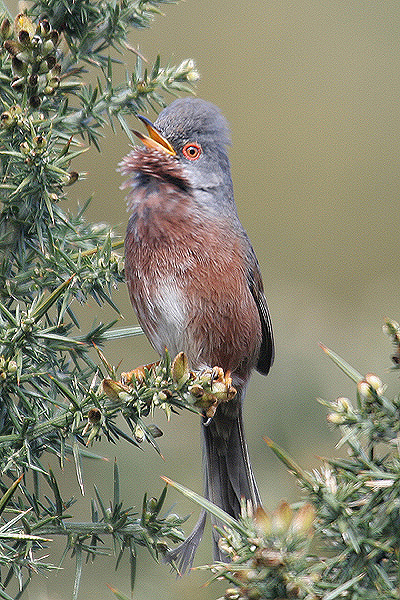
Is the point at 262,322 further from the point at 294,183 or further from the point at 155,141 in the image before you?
the point at 294,183

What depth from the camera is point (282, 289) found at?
4.05 meters

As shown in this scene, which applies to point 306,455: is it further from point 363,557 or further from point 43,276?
point 363,557

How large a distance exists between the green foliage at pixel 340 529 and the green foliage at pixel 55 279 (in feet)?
1.62

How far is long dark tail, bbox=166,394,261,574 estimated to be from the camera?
126 inches

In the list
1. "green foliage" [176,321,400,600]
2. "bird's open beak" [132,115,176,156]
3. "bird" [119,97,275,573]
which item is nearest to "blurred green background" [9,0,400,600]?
"bird" [119,97,275,573]

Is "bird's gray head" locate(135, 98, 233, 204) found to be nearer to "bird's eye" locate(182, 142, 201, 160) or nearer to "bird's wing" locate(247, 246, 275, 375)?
"bird's eye" locate(182, 142, 201, 160)

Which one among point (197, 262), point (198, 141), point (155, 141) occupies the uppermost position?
point (198, 141)

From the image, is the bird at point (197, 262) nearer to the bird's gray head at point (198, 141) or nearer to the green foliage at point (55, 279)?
the bird's gray head at point (198, 141)

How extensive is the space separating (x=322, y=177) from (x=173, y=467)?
2437 millimetres

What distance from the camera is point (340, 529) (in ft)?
4.62

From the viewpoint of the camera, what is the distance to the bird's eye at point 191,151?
322 centimetres

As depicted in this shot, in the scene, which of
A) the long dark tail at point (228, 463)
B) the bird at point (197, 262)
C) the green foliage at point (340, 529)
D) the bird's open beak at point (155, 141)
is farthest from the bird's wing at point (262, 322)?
the green foliage at point (340, 529)

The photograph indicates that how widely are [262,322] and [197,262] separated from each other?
26.2 inches

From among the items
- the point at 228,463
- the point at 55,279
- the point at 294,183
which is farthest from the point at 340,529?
the point at 294,183
